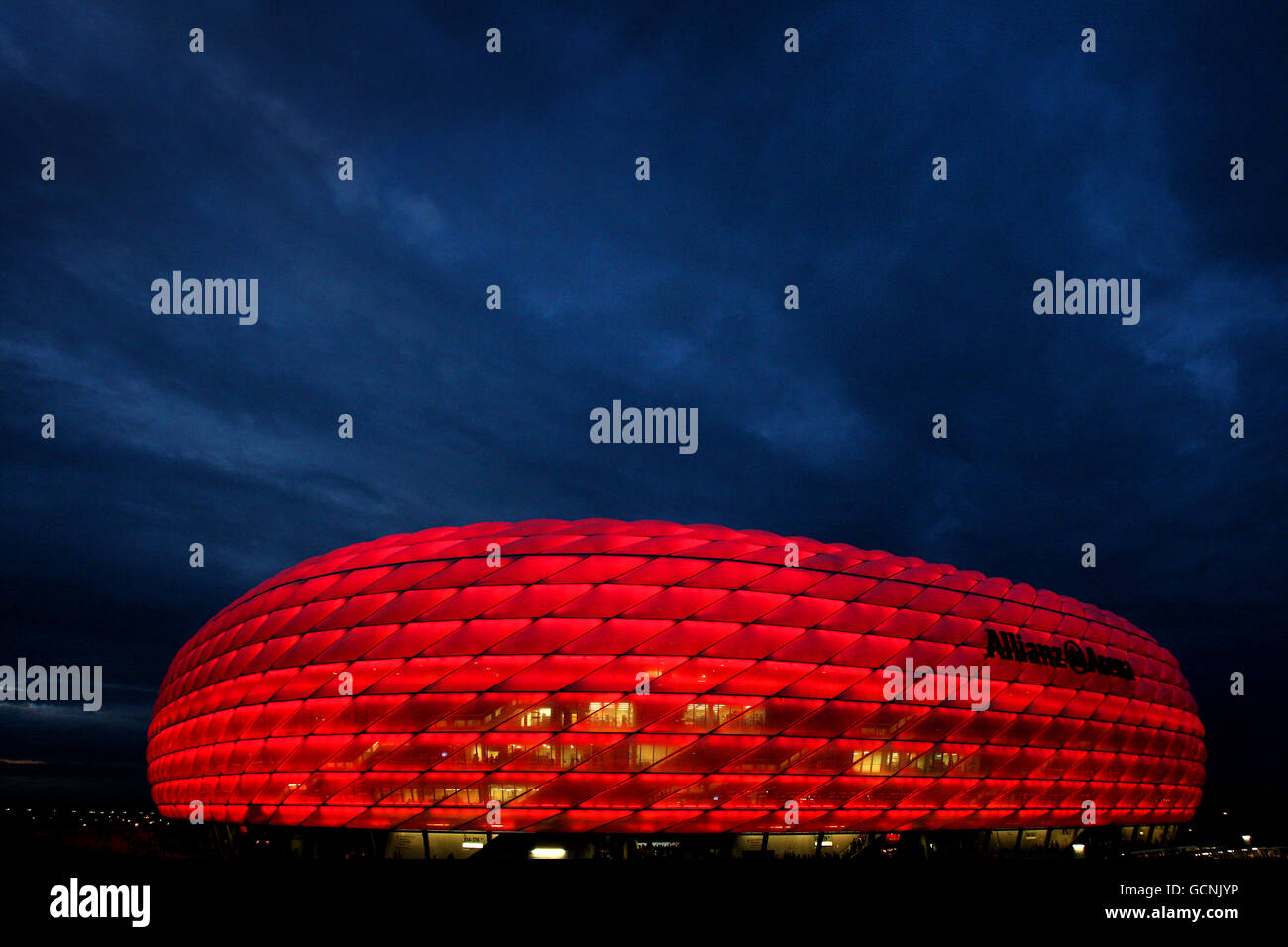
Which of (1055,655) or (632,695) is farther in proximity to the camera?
(1055,655)

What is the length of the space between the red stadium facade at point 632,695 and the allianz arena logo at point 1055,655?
131 mm

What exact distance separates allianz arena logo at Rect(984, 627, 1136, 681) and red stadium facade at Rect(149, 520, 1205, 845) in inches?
5.2

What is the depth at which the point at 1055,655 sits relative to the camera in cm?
3419

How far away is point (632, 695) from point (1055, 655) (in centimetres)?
1930

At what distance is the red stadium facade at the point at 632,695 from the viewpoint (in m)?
27.2

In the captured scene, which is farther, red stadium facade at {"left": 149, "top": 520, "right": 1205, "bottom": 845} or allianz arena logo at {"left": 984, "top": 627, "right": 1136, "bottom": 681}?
allianz arena logo at {"left": 984, "top": 627, "right": 1136, "bottom": 681}

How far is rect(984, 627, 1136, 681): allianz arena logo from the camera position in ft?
106

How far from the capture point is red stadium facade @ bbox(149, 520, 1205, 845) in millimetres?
27250

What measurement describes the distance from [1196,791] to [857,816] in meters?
26.4

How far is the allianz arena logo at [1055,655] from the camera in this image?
3234cm

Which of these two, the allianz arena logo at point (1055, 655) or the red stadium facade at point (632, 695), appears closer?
the red stadium facade at point (632, 695)
